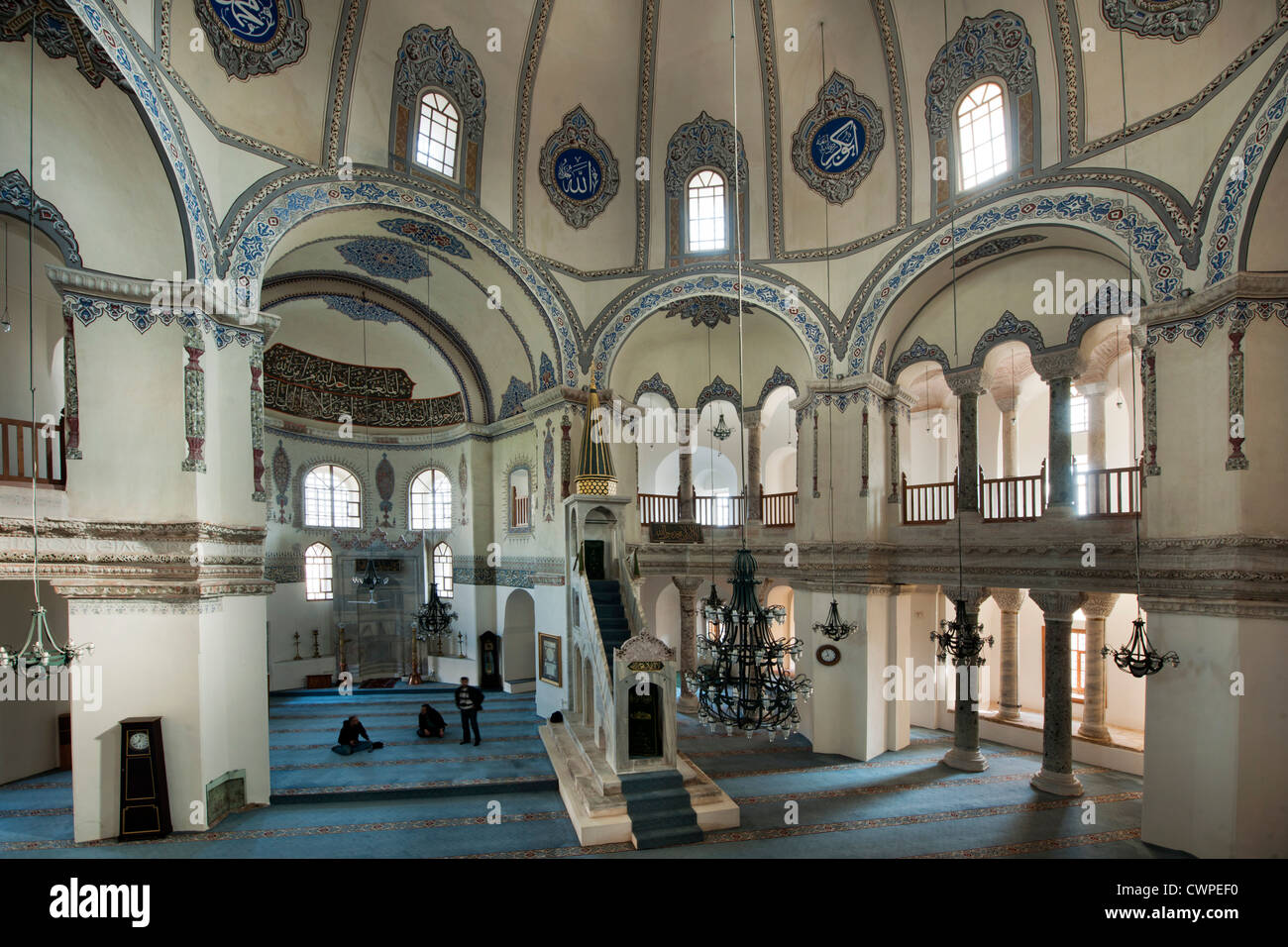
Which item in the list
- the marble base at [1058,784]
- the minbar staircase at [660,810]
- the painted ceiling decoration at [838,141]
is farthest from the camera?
the painted ceiling decoration at [838,141]

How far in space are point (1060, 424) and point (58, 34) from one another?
42.3 feet

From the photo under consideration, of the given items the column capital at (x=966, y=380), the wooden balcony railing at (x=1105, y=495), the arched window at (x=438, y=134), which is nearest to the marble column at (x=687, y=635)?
the column capital at (x=966, y=380)

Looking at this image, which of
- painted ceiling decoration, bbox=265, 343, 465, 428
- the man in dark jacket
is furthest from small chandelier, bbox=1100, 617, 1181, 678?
painted ceiling decoration, bbox=265, 343, 465, 428

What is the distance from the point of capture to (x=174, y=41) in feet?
24.5

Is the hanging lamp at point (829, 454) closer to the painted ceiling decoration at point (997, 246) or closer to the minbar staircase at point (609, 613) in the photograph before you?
the painted ceiling decoration at point (997, 246)

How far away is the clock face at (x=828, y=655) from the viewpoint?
35.7 ft

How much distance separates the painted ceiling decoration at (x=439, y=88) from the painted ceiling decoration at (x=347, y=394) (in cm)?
546

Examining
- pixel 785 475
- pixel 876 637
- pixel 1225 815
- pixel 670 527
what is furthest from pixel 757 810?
pixel 785 475

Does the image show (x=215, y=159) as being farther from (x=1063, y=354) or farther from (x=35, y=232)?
(x=1063, y=354)

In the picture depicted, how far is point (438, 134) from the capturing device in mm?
10766

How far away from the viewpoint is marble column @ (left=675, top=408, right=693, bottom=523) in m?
13.9

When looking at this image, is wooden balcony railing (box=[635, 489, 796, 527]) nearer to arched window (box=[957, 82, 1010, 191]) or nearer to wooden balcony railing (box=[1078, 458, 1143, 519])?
wooden balcony railing (box=[1078, 458, 1143, 519])

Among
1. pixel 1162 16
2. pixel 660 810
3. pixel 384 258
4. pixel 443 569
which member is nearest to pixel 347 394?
pixel 384 258

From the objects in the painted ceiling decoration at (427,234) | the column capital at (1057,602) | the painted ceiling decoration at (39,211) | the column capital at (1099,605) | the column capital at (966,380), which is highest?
the painted ceiling decoration at (427,234)
